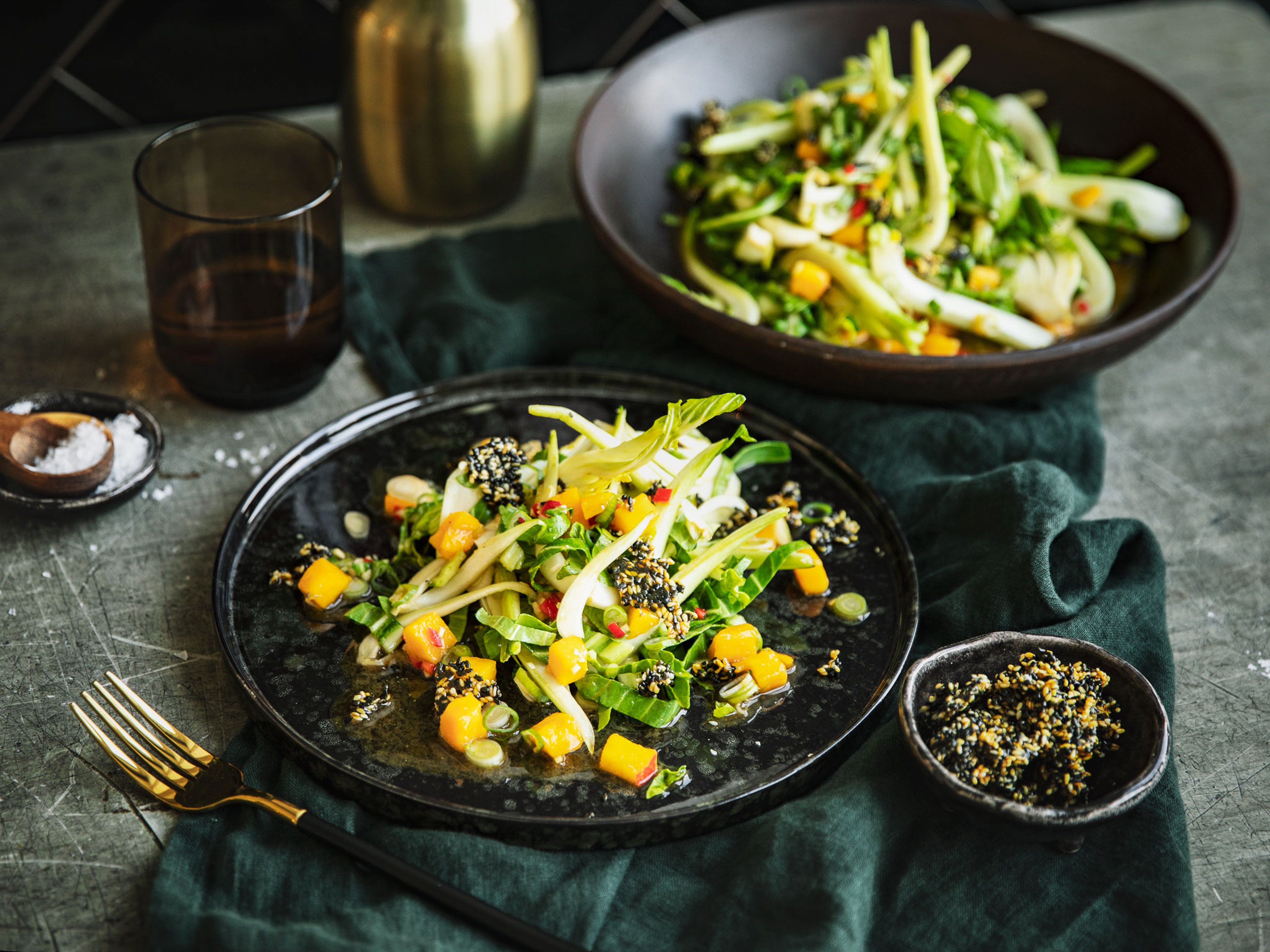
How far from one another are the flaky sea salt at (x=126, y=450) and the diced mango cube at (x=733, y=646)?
0.86 metres

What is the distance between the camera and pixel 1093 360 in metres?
1.76

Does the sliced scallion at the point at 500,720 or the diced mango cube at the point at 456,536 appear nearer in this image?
the sliced scallion at the point at 500,720

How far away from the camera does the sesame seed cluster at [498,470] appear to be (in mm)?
1534

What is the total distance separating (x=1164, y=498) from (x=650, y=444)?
0.86 meters

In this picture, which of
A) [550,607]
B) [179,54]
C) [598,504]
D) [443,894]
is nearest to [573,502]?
[598,504]

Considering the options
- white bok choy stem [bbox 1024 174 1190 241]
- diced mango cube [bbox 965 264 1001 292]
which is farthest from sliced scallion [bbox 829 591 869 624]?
white bok choy stem [bbox 1024 174 1190 241]

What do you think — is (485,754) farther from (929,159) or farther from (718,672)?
(929,159)

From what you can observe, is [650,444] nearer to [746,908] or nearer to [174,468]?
[746,908]

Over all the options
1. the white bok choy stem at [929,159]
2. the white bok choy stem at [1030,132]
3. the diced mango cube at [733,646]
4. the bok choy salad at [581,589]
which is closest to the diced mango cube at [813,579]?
the bok choy salad at [581,589]

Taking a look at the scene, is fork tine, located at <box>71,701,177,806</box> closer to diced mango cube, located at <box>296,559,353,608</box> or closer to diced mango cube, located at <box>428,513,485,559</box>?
diced mango cube, located at <box>296,559,353,608</box>

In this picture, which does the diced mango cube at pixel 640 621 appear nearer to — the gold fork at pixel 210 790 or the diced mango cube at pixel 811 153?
the gold fork at pixel 210 790

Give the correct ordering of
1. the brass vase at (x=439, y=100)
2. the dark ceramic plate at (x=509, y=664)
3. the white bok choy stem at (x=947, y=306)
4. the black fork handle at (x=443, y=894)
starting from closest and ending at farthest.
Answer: the black fork handle at (x=443, y=894) → the dark ceramic plate at (x=509, y=664) → the white bok choy stem at (x=947, y=306) → the brass vase at (x=439, y=100)

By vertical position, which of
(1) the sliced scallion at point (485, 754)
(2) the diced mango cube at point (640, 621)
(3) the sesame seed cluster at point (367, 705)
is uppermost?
(2) the diced mango cube at point (640, 621)

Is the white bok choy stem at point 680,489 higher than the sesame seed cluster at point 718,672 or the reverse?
higher
